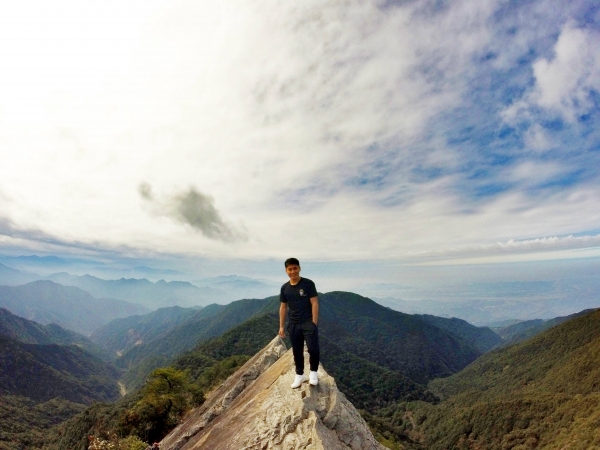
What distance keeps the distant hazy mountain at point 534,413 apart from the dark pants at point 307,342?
13117 cm

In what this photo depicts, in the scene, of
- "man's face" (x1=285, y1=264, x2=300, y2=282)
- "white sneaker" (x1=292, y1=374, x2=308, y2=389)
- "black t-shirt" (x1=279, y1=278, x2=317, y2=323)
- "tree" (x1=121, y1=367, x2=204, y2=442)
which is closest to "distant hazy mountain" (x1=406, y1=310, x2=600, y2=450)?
"tree" (x1=121, y1=367, x2=204, y2=442)

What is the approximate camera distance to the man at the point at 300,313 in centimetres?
1005

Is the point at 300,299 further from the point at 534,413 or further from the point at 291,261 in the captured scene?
the point at 534,413

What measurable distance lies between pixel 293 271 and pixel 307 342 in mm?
2650

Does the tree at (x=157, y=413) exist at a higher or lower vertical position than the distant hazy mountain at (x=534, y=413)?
higher

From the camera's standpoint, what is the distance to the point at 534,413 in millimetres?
120875

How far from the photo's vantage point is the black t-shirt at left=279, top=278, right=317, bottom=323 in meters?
10.2

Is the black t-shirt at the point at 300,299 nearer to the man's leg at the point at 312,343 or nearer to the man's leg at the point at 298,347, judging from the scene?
the man's leg at the point at 312,343

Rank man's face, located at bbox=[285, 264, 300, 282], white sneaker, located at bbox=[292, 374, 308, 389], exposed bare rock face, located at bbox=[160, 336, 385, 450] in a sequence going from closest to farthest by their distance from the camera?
exposed bare rock face, located at bbox=[160, 336, 385, 450] < white sneaker, located at bbox=[292, 374, 308, 389] < man's face, located at bbox=[285, 264, 300, 282]

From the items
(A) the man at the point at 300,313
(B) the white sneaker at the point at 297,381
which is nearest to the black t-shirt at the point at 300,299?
(A) the man at the point at 300,313

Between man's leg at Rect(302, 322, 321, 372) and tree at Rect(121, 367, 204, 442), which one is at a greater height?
man's leg at Rect(302, 322, 321, 372)

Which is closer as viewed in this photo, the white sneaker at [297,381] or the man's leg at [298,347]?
the white sneaker at [297,381]

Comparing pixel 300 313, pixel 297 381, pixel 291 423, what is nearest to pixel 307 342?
pixel 300 313

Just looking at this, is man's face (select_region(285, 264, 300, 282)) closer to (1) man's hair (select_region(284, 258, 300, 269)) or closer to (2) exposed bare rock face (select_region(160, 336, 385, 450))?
(1) man's hair (select_region(284, 258, 300, 269))
